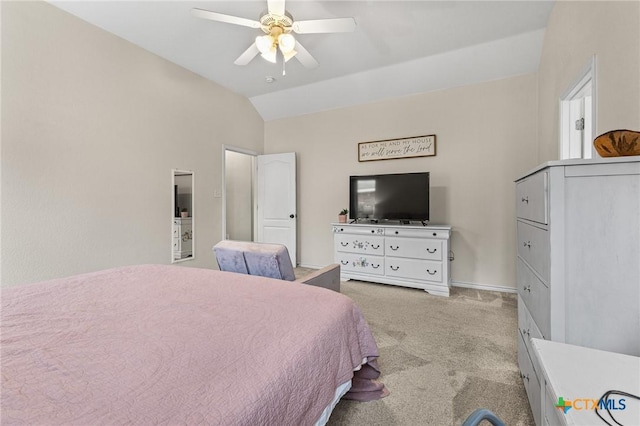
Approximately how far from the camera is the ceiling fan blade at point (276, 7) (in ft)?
6.76

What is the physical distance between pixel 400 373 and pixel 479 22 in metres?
3.36

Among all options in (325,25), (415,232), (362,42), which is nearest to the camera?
(325,25)

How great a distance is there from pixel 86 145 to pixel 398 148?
378 centimetres

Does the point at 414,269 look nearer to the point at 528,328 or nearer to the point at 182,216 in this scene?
the point at 528,328

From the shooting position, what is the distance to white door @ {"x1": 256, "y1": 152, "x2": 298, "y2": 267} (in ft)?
16.0

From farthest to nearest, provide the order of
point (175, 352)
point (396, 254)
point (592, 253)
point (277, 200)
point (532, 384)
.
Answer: point (277, 200) → point (396, 254) → point (532, 384) → point (592, 253) → point (175, 352)

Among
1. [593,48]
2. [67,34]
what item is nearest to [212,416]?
[593,48]

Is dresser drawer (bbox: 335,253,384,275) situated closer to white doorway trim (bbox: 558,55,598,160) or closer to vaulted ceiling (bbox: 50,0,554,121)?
white doorway trim (bbox: 558,55,598,160)

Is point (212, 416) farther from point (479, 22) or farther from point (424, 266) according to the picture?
point (479, 22)

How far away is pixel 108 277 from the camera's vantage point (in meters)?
1.72

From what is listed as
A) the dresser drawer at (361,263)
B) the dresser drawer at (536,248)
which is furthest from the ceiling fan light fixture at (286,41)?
the dresser drawer at (361,263)

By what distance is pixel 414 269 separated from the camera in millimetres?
3609

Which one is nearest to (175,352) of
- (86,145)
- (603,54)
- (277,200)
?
(603,54)

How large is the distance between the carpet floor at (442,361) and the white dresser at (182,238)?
7.97 feet
